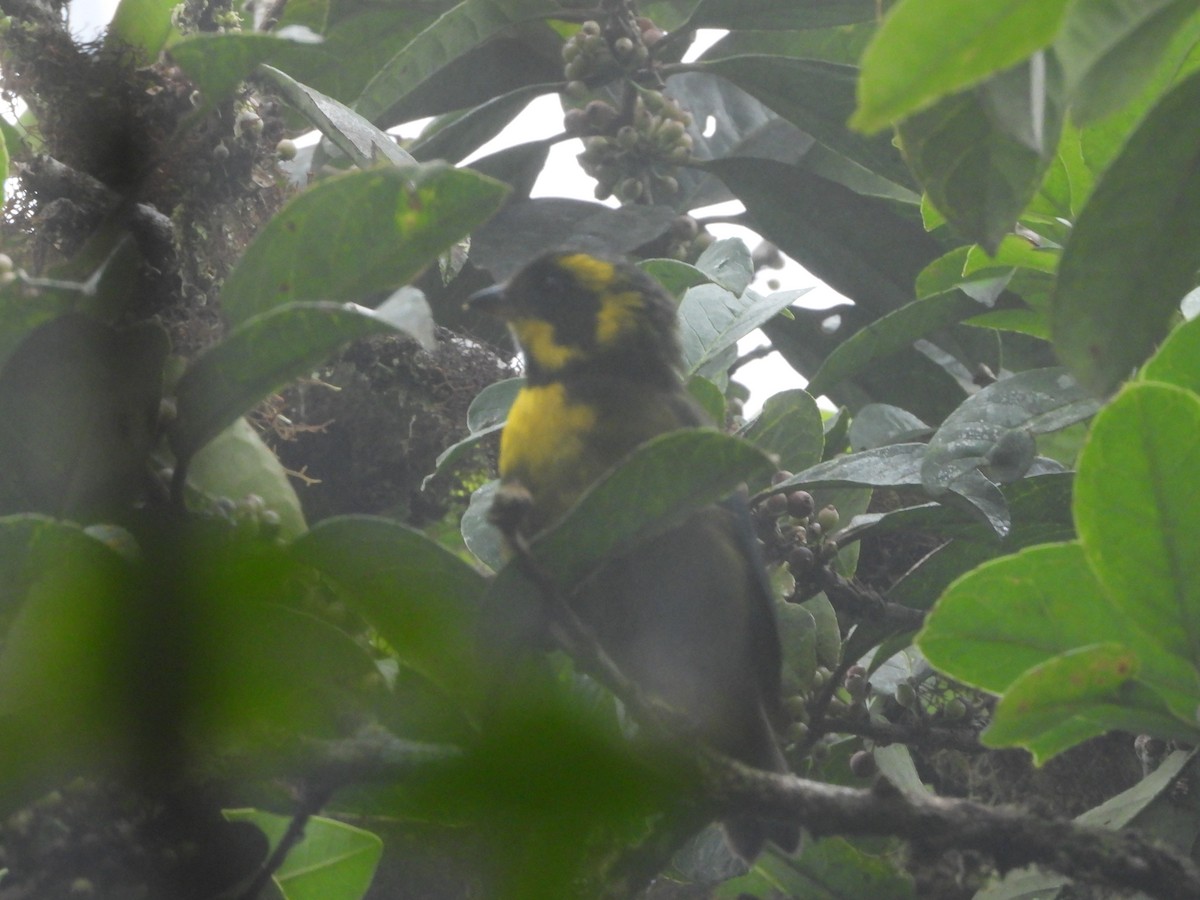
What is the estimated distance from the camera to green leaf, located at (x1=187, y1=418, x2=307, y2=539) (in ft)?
5.66

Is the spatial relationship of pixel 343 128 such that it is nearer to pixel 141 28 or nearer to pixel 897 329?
pixel 141 28

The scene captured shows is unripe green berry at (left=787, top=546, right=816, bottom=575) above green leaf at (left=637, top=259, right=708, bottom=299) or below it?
below

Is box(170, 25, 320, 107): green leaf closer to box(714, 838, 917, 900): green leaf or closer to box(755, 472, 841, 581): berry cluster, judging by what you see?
box(755, 472, 841, 581): berry cluster

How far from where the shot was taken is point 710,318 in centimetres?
301

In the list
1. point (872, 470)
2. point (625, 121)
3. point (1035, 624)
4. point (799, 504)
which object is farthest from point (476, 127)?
point (1035, 624)

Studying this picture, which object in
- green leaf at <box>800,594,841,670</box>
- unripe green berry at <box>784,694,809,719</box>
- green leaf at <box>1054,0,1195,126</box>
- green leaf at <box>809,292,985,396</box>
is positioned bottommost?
unripe green berry at <box>784,694,809,719</box>

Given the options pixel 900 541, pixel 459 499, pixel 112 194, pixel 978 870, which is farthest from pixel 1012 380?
pixel 112 194

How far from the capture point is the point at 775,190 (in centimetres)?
370

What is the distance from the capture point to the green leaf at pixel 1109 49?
109 centimetres

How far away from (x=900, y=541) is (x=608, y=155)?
138 cm

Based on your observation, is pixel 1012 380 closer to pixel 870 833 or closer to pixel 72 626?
pixel 870 833

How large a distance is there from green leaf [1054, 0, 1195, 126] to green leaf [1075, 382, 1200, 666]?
0.51 metres

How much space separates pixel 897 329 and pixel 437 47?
1.45 meters

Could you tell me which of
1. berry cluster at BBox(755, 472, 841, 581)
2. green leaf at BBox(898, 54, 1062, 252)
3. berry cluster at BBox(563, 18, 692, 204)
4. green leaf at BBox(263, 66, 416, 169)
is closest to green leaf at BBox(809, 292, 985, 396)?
berry cluster at BBox(755, 472, 841, 581)
